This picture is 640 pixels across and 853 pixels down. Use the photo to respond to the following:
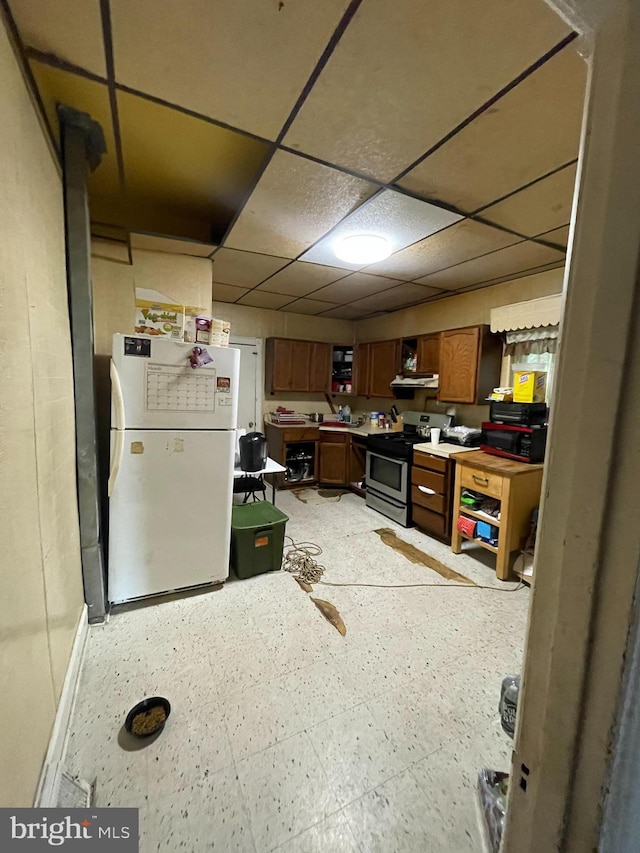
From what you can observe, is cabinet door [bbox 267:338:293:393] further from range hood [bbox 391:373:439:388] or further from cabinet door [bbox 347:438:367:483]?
range hood [bbox 391:373:439:388]

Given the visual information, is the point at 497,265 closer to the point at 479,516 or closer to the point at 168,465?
the point at 479,516

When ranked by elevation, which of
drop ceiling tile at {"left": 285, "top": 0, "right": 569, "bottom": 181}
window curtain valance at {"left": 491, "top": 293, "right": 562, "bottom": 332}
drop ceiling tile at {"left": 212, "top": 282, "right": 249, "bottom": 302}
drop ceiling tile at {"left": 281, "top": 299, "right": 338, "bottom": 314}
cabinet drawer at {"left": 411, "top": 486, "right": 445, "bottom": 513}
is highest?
drop ceiling tile at {"left": 285, "top": 0, "right": 569, "bottom": 181}

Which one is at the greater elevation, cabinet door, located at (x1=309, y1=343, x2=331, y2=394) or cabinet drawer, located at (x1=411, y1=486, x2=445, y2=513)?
cabinet door, located at (x1=309, y1=343, x2=331, y2=394)

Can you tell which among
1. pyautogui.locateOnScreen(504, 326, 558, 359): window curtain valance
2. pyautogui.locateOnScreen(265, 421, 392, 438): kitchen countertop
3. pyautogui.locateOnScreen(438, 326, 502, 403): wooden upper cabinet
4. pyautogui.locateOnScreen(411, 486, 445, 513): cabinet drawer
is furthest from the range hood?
pyautogui.locateOnScreen(411, 486, 445, 513): cabinet drawer

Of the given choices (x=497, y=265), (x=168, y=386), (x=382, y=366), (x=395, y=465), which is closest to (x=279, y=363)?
(x=382, y=366)

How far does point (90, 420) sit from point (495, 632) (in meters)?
2.59

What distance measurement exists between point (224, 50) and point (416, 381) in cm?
324

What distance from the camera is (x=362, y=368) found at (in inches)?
188

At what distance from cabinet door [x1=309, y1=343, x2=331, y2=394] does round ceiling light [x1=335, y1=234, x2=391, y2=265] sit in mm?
2097

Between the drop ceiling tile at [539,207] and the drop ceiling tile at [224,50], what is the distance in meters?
1.27

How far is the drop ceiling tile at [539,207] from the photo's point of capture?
169 cm

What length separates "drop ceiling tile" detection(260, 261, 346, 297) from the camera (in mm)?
3037


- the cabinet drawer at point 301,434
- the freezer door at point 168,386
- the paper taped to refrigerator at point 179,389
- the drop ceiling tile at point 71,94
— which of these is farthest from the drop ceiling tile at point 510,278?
the drop ceiling tile at point 71,94

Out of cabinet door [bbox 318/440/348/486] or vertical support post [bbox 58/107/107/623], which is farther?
cabinet door [bbox 318/440/348/486]
